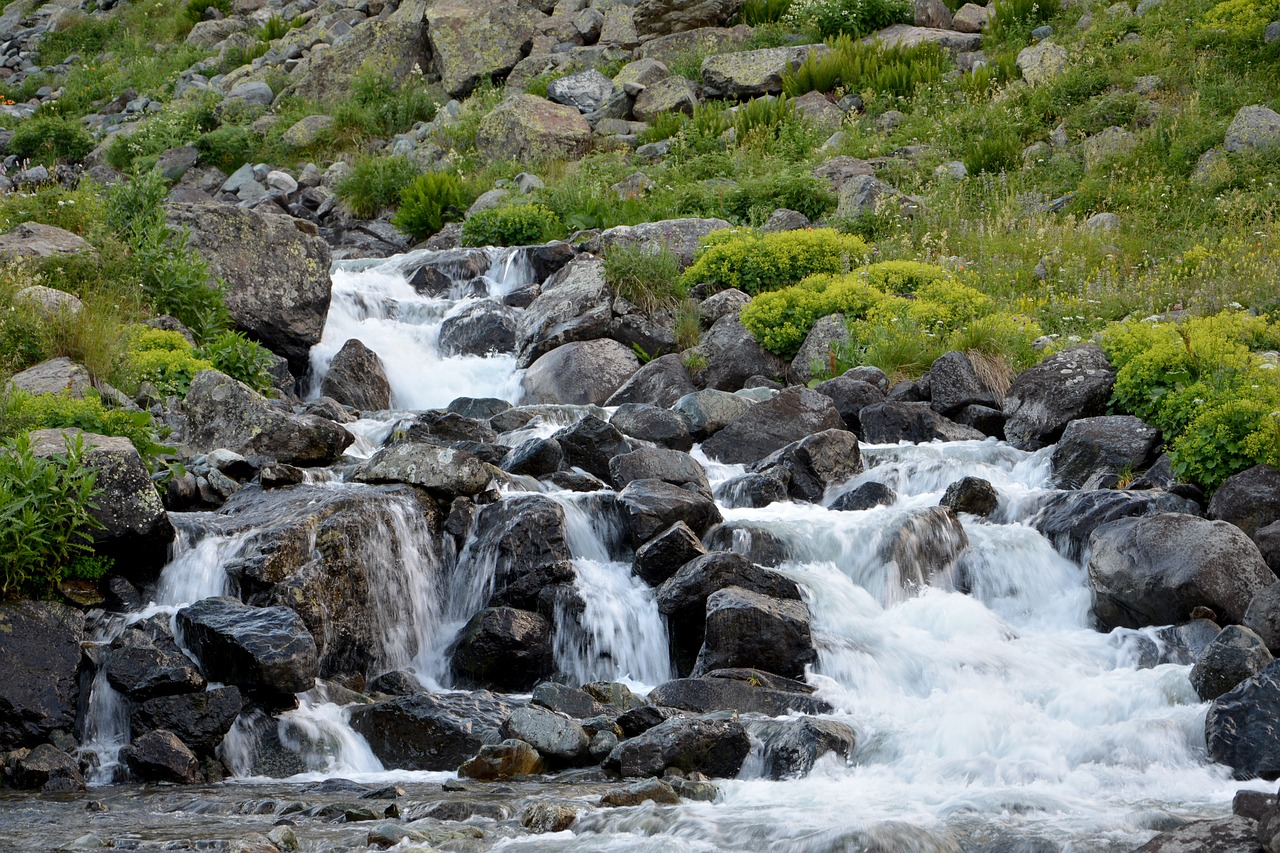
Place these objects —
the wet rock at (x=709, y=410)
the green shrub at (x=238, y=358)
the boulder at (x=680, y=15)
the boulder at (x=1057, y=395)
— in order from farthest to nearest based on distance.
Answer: the boulder at (x=680, y=15) < the green shrub at (x=238, y=358) < the wet rock at (x=709, y=410) < the boulder at (x=1057, y=395)

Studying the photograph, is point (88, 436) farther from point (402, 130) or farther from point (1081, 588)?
point (402, 130)

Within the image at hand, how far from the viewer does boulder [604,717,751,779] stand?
5.99 metres

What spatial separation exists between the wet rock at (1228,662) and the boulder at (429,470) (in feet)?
16.3

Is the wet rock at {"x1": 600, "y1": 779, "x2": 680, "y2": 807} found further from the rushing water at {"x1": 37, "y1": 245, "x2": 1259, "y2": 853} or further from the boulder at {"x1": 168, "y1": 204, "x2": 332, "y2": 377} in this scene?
the boulder at {"x1": 168, "y1": 204, "x2": 332, "y2": 377}

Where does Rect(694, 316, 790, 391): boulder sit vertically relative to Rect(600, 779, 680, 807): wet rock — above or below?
above

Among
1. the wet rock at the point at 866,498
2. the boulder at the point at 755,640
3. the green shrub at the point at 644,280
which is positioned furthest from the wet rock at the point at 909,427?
the boulder at the point at 755,640

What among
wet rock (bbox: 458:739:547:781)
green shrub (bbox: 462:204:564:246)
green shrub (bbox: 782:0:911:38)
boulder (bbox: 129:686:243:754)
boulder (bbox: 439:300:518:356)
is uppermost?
green shrub (bbox: 782:0:911:38)

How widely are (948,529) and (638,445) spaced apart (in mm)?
2990

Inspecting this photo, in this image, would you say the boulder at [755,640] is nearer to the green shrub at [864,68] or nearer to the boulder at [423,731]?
the boulder at [423,731]

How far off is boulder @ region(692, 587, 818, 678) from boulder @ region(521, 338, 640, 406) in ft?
18.8

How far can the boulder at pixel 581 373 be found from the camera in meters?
13.0

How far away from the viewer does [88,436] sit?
302 inches

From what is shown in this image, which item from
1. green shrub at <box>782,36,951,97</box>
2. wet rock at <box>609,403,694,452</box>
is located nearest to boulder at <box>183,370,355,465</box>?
wet rock at <box>609,403,694,452</box>

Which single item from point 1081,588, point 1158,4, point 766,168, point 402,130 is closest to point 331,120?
point 402,130
